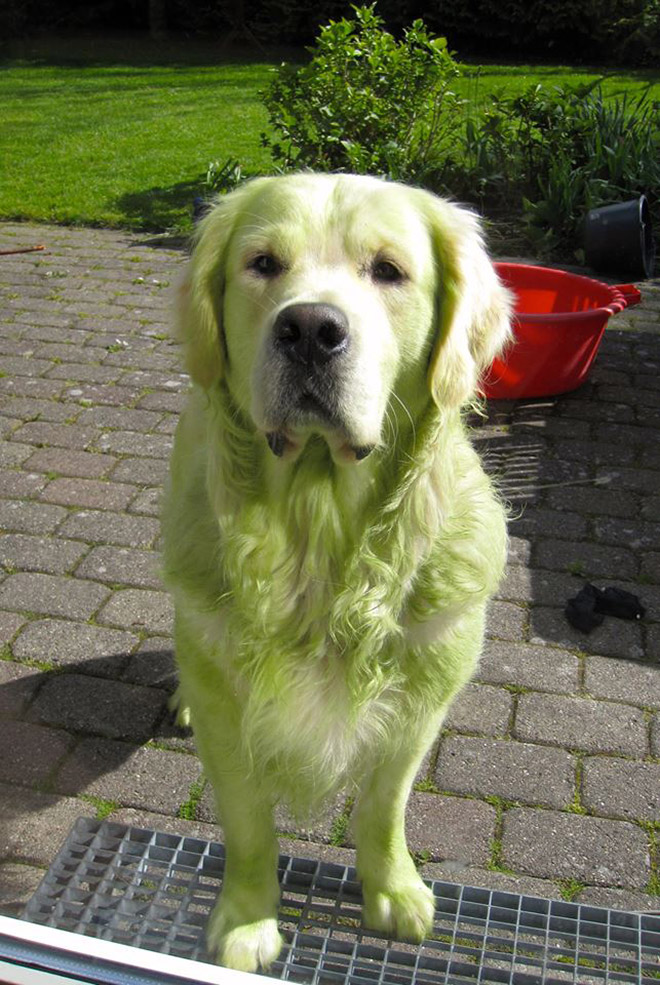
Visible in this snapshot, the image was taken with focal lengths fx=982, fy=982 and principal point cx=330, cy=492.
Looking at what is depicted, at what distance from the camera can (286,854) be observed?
8.57 feet

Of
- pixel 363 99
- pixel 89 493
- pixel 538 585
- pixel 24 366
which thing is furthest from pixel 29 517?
pixel 363 99

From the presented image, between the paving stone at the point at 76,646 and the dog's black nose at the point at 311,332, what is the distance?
167 cm

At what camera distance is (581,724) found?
→ 3037mm

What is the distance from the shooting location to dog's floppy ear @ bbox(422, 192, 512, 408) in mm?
2166

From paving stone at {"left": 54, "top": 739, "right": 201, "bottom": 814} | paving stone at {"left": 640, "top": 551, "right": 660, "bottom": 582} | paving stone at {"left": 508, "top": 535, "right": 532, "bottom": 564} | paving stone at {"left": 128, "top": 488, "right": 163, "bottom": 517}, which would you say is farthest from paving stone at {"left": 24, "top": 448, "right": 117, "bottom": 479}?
paving stone at {"left": 640, "top": 551, "right": 660, "bottom": 582}

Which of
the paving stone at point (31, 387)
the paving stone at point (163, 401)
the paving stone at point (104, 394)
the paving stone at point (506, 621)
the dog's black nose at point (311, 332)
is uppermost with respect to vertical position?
the dog's black nose at point (311, 332)

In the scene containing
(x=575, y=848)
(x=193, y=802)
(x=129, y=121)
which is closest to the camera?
(x=575, y=848)

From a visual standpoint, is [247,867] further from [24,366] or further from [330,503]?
[24,366]

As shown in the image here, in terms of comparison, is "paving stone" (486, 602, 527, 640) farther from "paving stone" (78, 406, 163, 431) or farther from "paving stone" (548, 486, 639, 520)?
"paving stone" (78, 406, 163, 431)

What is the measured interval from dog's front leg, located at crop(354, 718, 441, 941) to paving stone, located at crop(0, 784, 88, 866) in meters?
0.81

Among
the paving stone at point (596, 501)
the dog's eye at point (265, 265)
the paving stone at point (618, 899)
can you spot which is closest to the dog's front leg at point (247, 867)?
the paving stone at point (618, 899)

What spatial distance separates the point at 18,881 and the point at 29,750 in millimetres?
473

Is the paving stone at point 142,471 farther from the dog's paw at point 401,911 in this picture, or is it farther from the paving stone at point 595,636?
the dog's paw at point 401,911

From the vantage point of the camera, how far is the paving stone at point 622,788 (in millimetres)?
2744
